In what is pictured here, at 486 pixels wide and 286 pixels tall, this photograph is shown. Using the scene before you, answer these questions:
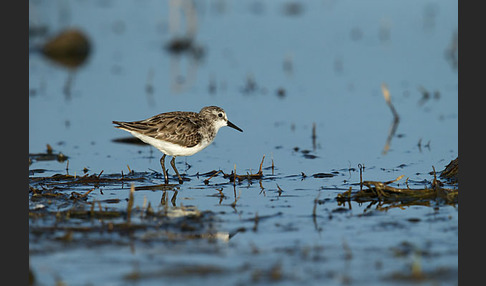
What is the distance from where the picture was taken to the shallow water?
286 inches

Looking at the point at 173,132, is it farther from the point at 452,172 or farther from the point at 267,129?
the point at 452,172

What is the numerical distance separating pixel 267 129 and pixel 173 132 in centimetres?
352

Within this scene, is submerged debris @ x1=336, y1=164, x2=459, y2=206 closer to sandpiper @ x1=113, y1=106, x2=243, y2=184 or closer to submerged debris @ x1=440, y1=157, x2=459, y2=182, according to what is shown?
submerged debris @ x1=440, y1=157, x2=459, y2=182

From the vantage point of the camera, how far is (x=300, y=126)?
1434cm

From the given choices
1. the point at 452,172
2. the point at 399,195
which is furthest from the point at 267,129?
the point at 399,195

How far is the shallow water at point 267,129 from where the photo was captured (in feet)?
23.8

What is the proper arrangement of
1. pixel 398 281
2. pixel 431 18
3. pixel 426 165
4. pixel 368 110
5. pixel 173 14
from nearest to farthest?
pixel 398 281, pixel 426 165, pixel 368 110, pixel 173 14, pixel 431 18

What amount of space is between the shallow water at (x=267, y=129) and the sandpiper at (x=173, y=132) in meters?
0.51

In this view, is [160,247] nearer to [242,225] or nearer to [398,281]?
[242,225]

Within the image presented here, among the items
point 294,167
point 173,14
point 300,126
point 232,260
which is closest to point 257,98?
point 300,126

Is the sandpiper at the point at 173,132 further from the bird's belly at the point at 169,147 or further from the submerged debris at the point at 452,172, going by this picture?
the submerged debris at the point at 452,172

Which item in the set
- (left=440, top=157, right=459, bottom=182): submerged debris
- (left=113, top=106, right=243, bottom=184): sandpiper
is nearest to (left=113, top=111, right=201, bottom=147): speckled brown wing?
(left=113, top=106, right=243, bottom=184): sandpiper

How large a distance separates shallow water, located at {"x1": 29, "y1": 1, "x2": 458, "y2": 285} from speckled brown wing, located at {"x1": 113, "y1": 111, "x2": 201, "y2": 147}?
65cm

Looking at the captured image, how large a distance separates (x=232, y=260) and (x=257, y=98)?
31.3 feet
